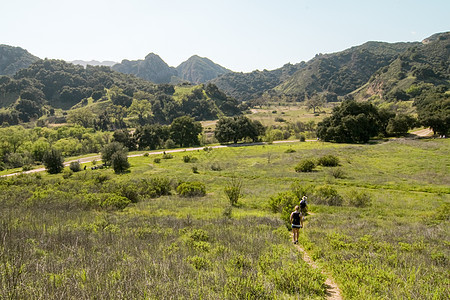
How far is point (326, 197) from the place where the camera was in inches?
899

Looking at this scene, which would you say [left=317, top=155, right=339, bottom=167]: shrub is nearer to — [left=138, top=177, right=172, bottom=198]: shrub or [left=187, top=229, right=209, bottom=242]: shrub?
[left=138, top=177, right=172, bottom=198]: shrub

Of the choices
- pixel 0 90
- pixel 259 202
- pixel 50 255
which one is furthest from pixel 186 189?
pixel 0 90

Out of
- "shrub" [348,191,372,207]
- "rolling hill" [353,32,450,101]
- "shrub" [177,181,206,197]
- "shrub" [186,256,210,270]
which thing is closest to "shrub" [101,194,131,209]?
"shrub" [177,181,206,197]

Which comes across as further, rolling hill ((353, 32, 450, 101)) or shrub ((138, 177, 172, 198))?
rolling hill ((353, 32, 450, 101))

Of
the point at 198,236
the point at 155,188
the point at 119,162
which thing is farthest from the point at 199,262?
the point at 119,162

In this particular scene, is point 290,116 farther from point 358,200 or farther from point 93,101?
point 93,101

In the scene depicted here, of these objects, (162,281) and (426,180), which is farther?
(426,180)

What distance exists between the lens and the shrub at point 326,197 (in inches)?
873

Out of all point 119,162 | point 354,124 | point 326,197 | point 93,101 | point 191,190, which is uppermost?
point 93,101

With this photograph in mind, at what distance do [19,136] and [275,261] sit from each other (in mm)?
96950

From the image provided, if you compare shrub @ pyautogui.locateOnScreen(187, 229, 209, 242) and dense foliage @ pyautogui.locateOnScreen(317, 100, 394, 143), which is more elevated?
dense foliage @ pyautogui.locateOnScreen(317, 100, 394, 143)

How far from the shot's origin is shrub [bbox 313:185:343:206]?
22.2 metres

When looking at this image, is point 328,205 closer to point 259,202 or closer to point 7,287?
point 259,202

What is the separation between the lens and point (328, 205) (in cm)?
2158
